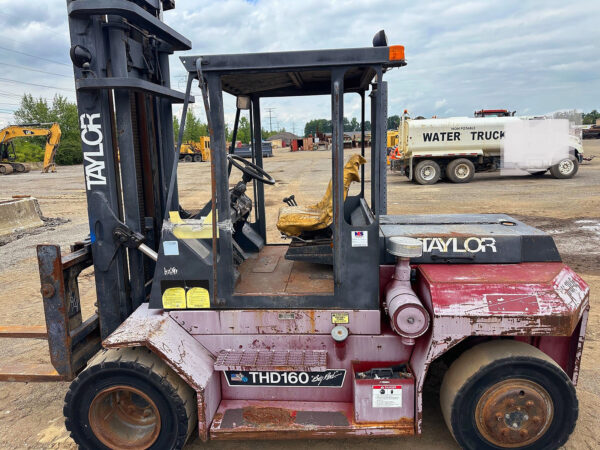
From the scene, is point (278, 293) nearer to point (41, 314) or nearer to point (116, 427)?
point (116, 427)

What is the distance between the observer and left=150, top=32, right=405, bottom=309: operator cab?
2.86 metres

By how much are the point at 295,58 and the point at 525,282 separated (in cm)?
216

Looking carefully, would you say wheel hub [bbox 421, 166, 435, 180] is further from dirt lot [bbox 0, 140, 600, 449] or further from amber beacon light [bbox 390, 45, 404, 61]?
amber beacon light [bbox 390, 45, 404, 61]

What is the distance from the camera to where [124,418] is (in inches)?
132

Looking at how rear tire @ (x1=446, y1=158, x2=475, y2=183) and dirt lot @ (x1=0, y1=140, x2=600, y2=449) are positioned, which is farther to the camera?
rear tire @ (x1=446, y1=158, x2=475, y2=183)

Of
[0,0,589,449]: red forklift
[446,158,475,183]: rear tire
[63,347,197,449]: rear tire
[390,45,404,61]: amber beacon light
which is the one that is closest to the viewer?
[390,45,404,61]: amber beacon light

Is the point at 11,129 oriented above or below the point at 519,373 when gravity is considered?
above

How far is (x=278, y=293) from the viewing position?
10.6ft

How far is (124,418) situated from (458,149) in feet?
60.0

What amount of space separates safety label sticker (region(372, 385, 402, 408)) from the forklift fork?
2.31 metres

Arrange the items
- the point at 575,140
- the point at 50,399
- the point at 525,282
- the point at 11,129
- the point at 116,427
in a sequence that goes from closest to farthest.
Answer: the point at 525,282, the point at 116,427, the point at 50,399, the point at 575,140, the point at 11,129

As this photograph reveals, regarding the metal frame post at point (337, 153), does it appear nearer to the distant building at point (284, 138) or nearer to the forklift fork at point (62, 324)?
the forklift fork at point (62, 324)

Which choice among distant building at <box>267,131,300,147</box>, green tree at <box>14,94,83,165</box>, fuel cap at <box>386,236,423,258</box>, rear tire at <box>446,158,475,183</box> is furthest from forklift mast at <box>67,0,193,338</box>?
distant building at <box>267,131,300,147</box>

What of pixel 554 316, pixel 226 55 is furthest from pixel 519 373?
pixel 226 55
